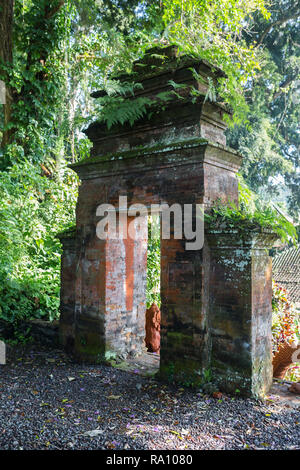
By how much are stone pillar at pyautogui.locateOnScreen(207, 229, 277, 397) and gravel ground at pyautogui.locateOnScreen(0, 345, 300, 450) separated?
0.94 ft

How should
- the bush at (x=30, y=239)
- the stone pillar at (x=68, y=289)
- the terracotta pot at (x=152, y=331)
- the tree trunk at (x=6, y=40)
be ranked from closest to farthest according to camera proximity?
the stone pillar at (x=68, y=289) → the terracotta pot at (x=152, y=331) → the bush at (x=30, y=239) → the tree trunk at (x=6, y=40)

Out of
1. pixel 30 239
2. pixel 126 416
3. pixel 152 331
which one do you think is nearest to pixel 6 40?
pixel 30 239

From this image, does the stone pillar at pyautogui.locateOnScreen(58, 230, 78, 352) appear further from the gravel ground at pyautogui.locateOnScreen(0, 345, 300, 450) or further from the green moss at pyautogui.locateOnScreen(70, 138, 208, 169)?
the green moss at pyautogui.locateOnScreen(70, 138, 208, 169)

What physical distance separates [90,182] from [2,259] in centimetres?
259

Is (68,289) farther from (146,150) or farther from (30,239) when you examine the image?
(30,239)

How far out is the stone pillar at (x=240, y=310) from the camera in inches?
168

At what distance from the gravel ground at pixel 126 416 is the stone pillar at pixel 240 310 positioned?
0.29 meters

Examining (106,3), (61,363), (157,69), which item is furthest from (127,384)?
(106,3)

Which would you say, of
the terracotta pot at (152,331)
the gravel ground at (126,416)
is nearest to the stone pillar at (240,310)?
the gravel ground at (126,416)

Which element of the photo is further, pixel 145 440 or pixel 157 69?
pixel 157 69

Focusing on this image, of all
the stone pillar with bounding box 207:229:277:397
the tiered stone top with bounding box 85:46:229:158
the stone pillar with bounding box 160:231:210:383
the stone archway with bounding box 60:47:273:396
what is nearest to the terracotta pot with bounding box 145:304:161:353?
the stone archway with bounding box 60:47:273:396

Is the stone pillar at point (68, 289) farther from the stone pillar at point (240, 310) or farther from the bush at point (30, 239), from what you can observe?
the stone pillar at point (240, 310)

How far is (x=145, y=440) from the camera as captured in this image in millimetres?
3348

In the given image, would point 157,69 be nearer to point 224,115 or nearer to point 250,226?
point 224,115
